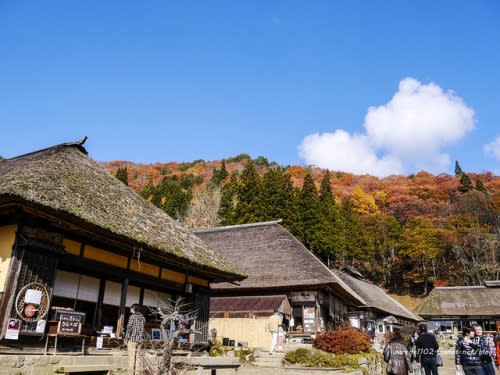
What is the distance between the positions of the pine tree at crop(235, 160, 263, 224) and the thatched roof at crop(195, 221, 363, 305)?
30.0 ft

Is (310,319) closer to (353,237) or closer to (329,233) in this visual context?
(329,233)

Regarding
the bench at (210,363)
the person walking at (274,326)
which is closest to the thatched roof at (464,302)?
the person walking at (274,326)

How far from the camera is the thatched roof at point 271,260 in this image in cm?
2042

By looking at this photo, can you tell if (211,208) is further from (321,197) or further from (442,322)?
(442,322)

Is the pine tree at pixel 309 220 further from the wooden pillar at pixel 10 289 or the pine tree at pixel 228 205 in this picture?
the wooden pillar at pixel 10 289

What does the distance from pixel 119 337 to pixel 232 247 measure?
16.0m

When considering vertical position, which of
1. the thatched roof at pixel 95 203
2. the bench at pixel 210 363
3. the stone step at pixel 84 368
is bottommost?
the stone step at pixel 84 368

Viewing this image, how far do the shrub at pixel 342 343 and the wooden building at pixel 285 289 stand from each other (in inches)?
102

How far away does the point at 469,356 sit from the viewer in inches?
310

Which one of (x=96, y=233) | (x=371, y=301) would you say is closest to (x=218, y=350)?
(x=96, y=233)

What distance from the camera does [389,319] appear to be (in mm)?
31484

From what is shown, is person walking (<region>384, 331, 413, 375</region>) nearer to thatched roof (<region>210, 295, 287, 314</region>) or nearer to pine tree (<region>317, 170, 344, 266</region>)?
thatched roof (<region>210, 295, 287, 314</region>)

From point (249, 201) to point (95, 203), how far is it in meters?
30.0

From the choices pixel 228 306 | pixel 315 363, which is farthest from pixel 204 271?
pixel 228 306
